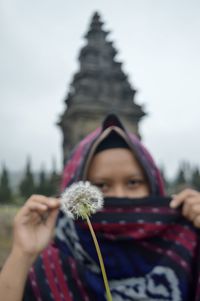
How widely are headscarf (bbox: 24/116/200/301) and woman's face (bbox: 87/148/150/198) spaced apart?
0.04 metres

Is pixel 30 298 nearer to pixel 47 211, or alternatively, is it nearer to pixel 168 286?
pixel 47 211

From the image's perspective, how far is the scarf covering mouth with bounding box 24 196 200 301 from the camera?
65.2 inches

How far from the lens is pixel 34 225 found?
1.62m

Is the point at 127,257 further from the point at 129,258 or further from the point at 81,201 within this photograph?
the point at 81,201

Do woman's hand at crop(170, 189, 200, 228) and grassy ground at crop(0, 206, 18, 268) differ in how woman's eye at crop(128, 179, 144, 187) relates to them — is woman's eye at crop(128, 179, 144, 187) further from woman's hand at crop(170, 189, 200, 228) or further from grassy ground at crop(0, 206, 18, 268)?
grassy ground at crop(0, 206, 18, 268)

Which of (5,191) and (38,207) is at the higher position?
(5,191)

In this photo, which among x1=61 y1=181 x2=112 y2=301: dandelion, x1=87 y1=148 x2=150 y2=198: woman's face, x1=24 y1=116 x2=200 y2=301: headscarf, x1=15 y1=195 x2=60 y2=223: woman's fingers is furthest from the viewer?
x1=87 y1=148 x2=150 y2=198: woman's face

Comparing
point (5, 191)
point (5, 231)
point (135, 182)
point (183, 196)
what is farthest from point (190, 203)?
point (5, 191)

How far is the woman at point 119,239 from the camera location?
161cm

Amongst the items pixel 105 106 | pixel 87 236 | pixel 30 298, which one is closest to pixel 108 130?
pixel 87 236

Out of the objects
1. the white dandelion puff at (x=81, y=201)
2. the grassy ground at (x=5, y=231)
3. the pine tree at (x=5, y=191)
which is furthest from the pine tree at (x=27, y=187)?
the white dandelion puff at (x=81, y=201)

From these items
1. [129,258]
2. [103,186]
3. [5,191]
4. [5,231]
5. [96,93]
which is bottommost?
[5,231]

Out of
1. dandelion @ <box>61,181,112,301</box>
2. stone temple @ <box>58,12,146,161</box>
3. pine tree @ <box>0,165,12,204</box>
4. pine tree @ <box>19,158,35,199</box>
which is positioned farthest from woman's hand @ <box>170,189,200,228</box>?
pine tree @ <box>19,158,35,199</box>

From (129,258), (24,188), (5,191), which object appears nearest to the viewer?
(129,258)
